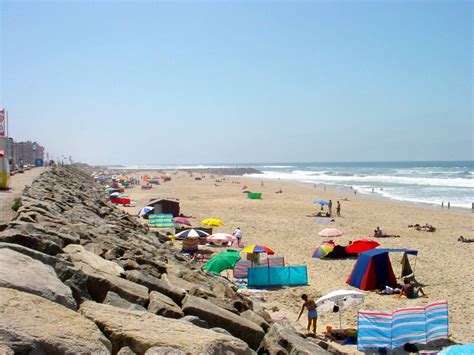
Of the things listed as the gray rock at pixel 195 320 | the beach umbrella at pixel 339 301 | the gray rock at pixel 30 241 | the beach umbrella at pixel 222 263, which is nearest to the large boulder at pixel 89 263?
the gray rock at pixel 30 241

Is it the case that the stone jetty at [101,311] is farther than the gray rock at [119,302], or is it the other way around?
the gray rock at [119,302]

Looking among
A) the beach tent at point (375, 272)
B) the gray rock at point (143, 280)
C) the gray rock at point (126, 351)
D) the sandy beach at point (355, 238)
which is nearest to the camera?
the gray rock at point (126, 351)

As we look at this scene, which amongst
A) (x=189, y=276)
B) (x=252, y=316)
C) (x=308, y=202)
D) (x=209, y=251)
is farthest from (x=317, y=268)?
(x=308, y=202)

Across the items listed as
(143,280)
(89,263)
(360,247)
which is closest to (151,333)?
(143,280)

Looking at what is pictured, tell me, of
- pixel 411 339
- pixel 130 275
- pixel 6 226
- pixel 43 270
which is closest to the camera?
pixel 43 270

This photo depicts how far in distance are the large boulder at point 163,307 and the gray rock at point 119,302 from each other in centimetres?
13

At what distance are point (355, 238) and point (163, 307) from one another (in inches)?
776

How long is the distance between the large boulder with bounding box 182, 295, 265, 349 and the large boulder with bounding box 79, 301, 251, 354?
0.78m

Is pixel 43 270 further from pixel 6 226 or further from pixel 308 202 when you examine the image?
pixel 308 202

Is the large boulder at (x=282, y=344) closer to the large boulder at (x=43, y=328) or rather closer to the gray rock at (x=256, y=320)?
the gray rock at (x=256, y=320)

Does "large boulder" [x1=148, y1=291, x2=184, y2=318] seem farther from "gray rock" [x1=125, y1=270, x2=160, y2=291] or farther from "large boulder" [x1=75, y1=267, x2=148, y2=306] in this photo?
"gray rock" [x1=125, y1=270, x2=160, y2=291]

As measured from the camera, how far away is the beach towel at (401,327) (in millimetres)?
9164

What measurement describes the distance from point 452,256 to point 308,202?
23229mm

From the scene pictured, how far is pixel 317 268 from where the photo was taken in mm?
16516
